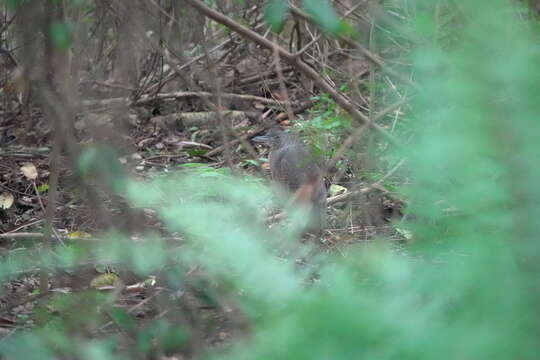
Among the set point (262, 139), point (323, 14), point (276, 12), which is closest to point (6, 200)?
point (262, 139)

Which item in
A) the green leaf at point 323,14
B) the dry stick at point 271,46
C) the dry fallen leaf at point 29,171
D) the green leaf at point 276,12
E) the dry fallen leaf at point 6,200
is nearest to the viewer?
the green leaf at point 323,14

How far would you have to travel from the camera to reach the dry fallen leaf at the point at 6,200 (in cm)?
536

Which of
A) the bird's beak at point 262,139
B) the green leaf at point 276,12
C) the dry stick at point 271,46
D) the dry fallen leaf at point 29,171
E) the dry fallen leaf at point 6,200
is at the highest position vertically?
the green leaf at point 276,12

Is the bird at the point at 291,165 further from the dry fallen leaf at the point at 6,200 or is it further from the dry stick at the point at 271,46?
the dry fallen leaf at the point at 6,200

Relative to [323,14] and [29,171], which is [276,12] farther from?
[29,171]

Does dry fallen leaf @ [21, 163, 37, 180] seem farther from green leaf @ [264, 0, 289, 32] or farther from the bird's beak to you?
green leaf @ [264, 0, 289, 32]

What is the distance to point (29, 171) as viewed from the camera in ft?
19.1

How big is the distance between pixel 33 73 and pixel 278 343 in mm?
2695

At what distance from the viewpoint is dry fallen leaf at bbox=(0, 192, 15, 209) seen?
17.6ft

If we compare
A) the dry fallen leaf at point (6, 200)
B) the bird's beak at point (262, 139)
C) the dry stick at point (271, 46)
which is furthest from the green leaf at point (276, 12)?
the bird's beak at point (262, 139)

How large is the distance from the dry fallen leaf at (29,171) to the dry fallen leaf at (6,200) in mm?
289

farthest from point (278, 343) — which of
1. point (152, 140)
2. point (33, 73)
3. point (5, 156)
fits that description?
point (152, 140)

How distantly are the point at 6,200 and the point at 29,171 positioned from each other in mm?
471

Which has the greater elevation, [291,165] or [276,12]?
[276,12]
